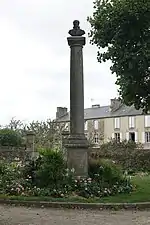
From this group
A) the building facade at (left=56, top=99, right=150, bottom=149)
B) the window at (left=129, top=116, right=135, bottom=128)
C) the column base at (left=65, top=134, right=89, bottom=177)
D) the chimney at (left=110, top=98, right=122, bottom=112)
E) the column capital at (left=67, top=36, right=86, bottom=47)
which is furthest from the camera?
the chimney at (left=110, top=98, right=122, bottom=112)

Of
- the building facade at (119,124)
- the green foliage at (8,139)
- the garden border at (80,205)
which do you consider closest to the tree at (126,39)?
the garden border at (80,205)

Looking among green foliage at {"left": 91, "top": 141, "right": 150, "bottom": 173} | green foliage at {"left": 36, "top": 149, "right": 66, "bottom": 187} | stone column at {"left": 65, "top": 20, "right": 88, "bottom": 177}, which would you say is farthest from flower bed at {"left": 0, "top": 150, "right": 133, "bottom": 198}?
green foliage at {"left": 91, "top": 141, "right": 150, "bottom": 173}

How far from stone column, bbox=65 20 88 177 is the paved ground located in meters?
3.00

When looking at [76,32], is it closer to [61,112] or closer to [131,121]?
[131,121]

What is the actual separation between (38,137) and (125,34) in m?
24.7

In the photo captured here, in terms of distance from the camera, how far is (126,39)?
1664cm

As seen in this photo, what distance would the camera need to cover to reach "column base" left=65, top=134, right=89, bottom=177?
1341 centimetres

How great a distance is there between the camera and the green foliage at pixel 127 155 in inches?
1128

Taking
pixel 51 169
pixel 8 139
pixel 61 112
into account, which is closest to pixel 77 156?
pixel 51 169

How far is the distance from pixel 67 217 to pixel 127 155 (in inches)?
801

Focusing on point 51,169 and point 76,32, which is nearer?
point 51,169

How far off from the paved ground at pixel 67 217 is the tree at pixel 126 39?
7330 millimetres

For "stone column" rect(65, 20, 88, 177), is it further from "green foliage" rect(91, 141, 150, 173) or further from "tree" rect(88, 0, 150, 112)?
"green foliage" rect(91, 141, 150, 173)

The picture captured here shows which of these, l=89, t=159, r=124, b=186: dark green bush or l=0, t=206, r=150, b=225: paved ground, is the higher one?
l=89, t=159, r=124, b=186: dark green bush
